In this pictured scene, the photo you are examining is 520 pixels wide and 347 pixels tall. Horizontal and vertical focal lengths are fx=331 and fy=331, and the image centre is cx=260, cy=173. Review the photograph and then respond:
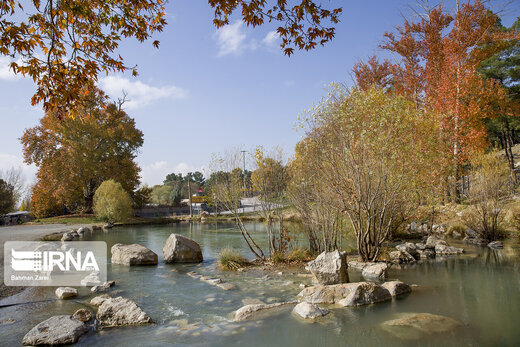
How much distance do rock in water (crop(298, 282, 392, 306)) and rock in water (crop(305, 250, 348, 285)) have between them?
617mm

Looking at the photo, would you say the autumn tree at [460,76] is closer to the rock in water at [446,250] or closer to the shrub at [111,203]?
the rock in water at [446,250]

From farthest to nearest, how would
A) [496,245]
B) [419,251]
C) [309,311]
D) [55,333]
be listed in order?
[496,245] → [419,251] → [309,311] → [55,333]

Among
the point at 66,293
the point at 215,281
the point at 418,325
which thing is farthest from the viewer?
the point at 215,281

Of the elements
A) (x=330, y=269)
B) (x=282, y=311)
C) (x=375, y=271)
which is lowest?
(x=282, y=311)

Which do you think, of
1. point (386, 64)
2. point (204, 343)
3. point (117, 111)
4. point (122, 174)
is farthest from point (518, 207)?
point (117, 111)

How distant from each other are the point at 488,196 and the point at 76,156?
32.9 m

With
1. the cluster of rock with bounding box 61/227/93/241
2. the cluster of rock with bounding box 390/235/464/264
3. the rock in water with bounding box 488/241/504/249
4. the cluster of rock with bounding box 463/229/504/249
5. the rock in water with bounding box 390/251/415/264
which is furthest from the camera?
the cluster of rock with bounding box 61/227/93/241

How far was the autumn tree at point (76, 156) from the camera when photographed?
104ft

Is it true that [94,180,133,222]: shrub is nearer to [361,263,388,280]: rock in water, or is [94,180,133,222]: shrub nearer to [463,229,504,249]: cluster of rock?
[361,263,388,280]: rock in water

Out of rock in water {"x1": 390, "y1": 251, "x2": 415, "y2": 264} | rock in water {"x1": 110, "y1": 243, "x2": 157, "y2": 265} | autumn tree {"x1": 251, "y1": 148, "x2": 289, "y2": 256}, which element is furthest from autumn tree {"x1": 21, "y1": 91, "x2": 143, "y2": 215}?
rock in water {"x1": 390, "y1": 251, "x2": 415, "y2": 264}

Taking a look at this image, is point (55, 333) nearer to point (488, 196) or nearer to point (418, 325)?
point (418, 325)

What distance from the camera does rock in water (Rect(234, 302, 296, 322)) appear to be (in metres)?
5.76

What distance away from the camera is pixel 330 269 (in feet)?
24.5

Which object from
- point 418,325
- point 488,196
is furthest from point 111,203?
point 418,325
